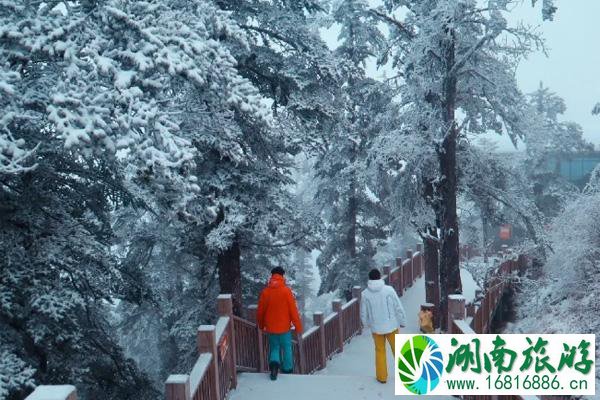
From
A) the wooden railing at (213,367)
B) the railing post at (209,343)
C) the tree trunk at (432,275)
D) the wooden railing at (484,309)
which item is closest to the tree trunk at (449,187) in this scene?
the wooden railing at (484,309)

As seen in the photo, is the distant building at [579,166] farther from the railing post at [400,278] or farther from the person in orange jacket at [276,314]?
the person in orange jacket at [276,314]

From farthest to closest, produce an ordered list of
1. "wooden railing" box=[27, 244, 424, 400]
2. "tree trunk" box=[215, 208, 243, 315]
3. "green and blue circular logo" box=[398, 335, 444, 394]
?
"tree trunk" box=[215, 208, 243, 315], "green and blue circular logo" box=[398, 335, 444, 394], "wooden railing" box=[27, 244, 424, 400]

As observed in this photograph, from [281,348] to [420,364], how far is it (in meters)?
2.58

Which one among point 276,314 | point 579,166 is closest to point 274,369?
point 276,314

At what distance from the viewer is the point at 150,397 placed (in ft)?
28.2

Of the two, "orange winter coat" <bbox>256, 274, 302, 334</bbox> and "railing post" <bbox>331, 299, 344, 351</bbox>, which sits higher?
"orange winter coat" <bbox>256, 274, 302, 334</bbox>

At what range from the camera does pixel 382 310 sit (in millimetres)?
7746

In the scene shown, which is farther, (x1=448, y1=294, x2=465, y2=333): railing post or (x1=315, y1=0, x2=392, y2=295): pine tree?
(x1=315, y1=0, x2=392, y2=295): pine tree

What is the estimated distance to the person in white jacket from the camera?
7.75 metres

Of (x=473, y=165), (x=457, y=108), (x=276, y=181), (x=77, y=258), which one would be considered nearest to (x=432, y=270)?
(x=473, y=165)

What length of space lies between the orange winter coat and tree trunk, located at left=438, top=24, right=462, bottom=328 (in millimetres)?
5212

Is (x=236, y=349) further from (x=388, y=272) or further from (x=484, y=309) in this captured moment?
(x=388, y=272)

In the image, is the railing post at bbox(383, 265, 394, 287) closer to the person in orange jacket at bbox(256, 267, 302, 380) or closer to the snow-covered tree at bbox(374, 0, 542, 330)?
the snow-covered tree at bbox(374, 0, 542, 330)

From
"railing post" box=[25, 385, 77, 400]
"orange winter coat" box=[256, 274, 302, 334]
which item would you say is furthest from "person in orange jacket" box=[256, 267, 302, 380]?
"railing post" box=[25, 385, 77, 400]
